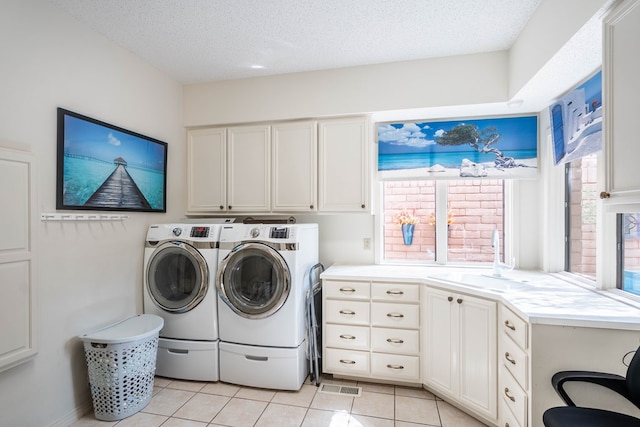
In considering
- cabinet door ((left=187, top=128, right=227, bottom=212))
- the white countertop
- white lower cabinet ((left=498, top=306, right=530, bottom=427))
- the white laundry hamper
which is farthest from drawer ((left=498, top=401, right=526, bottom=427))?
cabinet door ((left=187, top=128, right=227, bottom=212))

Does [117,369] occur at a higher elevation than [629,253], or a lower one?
lower

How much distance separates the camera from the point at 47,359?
193cm

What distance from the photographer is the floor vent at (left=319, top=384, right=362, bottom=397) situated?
240 cm

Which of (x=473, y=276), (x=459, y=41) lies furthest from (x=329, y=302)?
(x=459, y=41)

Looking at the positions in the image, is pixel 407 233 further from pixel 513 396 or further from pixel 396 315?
pixel 513 396

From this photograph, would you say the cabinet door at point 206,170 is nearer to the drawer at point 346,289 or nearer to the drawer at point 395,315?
the drawer at point 346,289

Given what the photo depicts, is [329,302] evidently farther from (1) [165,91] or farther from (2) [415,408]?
(1) [165,91]

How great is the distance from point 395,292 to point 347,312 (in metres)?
0.41

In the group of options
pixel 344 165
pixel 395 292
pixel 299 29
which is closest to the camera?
pixel 299 29

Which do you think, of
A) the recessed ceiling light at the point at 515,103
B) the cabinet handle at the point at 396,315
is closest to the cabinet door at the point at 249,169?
the cabinet handle at the point at 396,315

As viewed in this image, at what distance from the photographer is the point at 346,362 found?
99.8 inches

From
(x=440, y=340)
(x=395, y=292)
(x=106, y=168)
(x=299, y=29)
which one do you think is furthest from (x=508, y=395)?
(x=106, y=168)

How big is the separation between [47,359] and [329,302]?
1.83m

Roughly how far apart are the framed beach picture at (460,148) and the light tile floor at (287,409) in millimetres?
1809
